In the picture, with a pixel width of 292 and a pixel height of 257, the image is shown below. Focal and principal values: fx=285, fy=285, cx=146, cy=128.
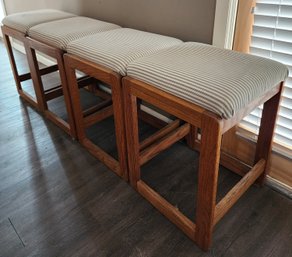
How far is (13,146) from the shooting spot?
1.52 metres

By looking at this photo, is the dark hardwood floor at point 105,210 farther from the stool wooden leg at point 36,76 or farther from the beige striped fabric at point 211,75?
the beige striped fabric at point 211,75

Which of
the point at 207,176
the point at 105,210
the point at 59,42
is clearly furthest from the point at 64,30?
the point at 207,176

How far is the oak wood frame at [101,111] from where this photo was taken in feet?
3.53

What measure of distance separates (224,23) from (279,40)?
215 millimetres

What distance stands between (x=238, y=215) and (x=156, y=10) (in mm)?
996

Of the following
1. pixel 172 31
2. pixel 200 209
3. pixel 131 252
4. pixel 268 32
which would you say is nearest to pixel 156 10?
pixel 172 31

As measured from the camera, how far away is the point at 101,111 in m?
1.52

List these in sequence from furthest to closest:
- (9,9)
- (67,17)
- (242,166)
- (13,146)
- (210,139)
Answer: (9,9) → (67,17) → (13,146) → (242,166) → (210,139)

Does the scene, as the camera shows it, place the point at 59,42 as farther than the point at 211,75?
Yes

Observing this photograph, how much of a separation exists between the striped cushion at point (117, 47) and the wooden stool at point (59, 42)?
92 mm

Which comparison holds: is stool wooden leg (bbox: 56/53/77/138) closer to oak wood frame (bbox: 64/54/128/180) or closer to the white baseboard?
oak wood frame (bbox: 64/54/128/180)

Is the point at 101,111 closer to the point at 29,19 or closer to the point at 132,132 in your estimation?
the point at 132,132

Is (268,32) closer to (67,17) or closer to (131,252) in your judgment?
(131,252)

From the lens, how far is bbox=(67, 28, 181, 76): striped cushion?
1.05 metres
